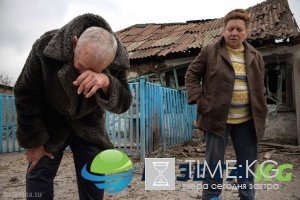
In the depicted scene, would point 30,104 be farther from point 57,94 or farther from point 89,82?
point 89,82

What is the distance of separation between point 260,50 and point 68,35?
6.79 m

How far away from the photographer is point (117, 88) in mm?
1407

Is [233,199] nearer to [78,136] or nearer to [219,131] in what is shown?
[219,131]

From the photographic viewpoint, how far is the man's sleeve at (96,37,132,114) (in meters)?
1.36

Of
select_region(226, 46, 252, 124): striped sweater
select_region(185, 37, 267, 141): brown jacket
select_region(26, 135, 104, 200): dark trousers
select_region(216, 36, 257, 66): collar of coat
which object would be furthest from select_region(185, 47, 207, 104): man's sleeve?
→ select_region(26, 135, 104, 200): dark trousers

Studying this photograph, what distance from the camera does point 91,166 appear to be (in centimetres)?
162

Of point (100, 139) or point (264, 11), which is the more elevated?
point (264, 11)

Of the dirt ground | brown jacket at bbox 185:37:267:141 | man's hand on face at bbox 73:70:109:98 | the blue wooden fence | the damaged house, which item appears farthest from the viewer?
the damaged house

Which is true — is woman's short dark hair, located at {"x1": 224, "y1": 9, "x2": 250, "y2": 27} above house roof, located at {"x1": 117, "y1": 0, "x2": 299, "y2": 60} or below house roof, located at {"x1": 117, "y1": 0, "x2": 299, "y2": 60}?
below

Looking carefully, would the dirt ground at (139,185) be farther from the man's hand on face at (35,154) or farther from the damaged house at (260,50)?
the damaged house at (260,50)

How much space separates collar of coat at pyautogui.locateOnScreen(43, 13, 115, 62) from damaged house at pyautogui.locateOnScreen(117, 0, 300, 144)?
6.27 m

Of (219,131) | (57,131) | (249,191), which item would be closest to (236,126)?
(219,131)

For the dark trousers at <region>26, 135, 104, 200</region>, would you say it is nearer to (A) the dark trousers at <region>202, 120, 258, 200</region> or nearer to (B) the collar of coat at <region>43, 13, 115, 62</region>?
(B) the collar of coat at <region>43, 13, 115, 62</region>

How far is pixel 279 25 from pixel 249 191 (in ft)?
20.4
